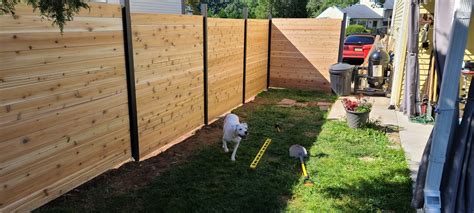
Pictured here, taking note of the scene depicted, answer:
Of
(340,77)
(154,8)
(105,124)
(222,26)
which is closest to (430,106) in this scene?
(340,77)

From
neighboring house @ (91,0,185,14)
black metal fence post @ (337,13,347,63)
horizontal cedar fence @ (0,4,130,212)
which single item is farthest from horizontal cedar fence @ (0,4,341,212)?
neighboring house @ (91,0,185,14)

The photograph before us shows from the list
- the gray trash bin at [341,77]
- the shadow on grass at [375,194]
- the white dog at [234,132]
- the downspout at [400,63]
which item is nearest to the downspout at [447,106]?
the shadow on grass at [375,194]

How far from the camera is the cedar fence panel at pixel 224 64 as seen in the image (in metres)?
6.42

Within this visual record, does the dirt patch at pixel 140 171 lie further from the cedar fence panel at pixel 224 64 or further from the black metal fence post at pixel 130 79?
the cedar fence panel at pixel 224 64

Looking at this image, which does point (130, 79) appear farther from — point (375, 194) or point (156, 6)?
point (156, 6)

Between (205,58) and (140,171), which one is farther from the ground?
(205,58)

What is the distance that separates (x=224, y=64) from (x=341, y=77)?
11.1 feet

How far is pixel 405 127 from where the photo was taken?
6.28 m

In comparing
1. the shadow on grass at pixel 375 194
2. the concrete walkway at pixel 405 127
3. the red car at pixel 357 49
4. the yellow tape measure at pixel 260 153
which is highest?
the red car at pixel 357 49

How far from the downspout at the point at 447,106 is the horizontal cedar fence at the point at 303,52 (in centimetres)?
699

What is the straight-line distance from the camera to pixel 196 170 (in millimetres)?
4484

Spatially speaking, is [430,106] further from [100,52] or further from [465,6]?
[100,52]

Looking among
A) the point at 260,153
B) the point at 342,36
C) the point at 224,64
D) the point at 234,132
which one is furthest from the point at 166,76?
the point at 342,36

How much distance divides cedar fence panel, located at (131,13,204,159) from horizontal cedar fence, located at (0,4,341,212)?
1cm
